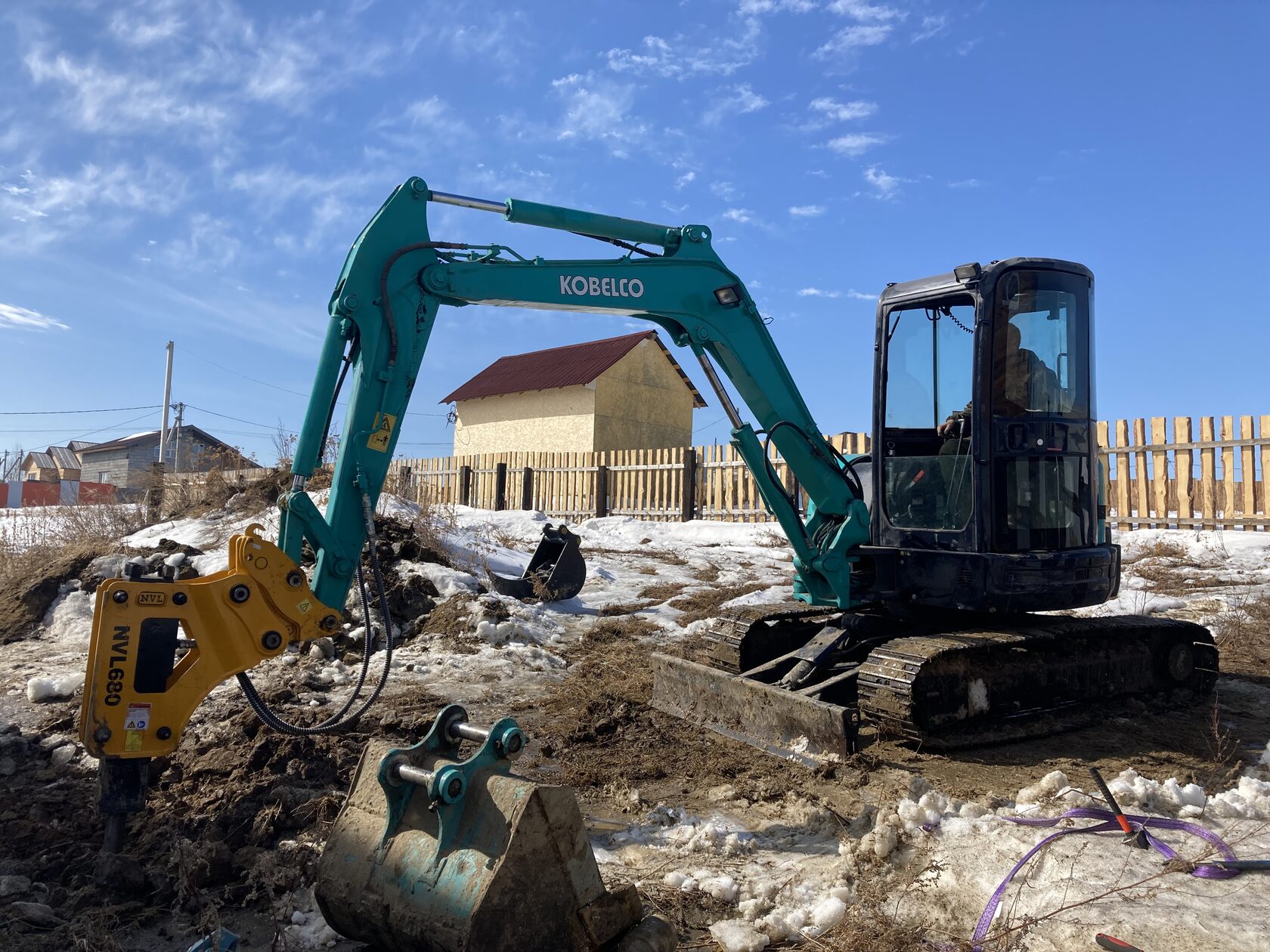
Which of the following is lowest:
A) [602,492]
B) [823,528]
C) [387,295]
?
[823,528]

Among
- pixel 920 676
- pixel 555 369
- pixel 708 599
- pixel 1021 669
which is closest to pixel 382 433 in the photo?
pixel 920 676

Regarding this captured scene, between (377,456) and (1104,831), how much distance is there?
3.73 m

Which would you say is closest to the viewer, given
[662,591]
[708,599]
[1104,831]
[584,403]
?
[1104,831]

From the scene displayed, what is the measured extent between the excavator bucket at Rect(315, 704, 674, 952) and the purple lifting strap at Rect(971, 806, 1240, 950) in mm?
1196

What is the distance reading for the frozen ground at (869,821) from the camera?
314 centimetres

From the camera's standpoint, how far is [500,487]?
79.5 ft

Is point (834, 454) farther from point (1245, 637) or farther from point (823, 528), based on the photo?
point (1245, 637)

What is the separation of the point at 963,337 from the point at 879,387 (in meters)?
0.66

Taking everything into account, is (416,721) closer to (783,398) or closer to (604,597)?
(783,398)

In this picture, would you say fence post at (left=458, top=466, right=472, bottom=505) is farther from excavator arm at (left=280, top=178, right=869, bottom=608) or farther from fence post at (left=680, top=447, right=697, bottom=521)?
excavator arm at (left=280, top=178, right=869, bottom=608)

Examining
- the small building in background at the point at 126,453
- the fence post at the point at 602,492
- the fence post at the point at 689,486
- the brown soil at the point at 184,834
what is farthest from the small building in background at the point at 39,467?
the brown soil at the point at 184,834

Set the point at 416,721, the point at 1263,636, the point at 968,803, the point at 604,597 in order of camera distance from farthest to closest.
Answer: the point at 604,597
the point at 1263,636
the point at 416,721
the point at 968,803

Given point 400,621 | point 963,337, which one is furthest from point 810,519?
point 400,621

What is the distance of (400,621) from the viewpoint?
29.1ft
